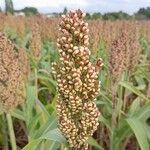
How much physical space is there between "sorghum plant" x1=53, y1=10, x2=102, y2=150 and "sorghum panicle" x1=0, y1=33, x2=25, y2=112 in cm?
100

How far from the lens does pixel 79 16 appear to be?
1.52 metres

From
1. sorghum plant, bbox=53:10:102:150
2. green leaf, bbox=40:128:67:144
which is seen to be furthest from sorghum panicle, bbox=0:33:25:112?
sorghum plant, bbox=53:10:102:150

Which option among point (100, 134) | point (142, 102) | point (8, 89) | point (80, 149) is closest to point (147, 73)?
point (142, 102)

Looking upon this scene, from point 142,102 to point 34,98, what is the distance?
4.99 feet

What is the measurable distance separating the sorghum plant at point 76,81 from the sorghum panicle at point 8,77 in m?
1.00

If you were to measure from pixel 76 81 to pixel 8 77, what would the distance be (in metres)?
1.13

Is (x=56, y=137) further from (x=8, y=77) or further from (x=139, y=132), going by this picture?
(x=139, y=132)

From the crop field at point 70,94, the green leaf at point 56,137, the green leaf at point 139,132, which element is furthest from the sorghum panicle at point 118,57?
the green leaf at point 56,137

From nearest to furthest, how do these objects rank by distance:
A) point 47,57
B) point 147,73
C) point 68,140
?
point 68,140
point 147,73
point 47,57

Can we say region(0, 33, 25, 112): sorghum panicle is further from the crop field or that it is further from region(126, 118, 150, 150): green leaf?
region(126, 118, 150, 150): green leaf

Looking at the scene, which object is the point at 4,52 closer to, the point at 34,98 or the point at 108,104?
the point at 34,98

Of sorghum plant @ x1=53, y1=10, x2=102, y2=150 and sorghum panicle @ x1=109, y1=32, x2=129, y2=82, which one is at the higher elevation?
sorghum plant @ x1=53, y1=10, x2=102, y2=150

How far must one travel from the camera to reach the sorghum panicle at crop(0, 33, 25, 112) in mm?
2539

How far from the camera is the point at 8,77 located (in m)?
2.58
